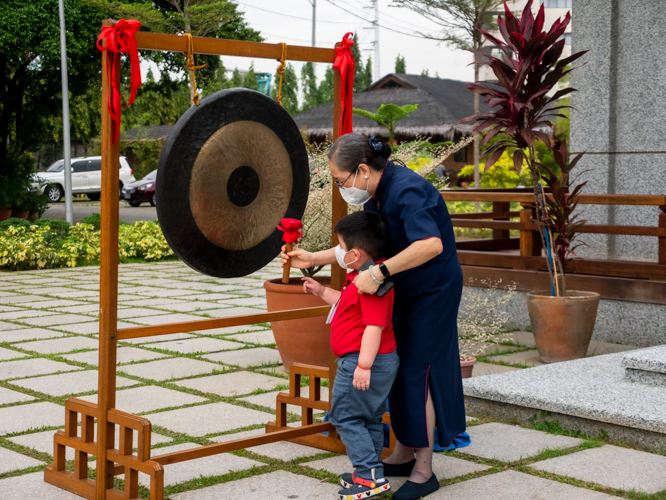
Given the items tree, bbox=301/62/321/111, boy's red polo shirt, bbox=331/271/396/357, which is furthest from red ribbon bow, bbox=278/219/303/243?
tree, bbox=301/62/321/111

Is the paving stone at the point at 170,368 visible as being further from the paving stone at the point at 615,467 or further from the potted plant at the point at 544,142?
the paving stone at the point at 615,467

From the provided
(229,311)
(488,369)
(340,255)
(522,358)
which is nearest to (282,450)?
(340,255)

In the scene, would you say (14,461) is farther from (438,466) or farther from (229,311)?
(229,311)

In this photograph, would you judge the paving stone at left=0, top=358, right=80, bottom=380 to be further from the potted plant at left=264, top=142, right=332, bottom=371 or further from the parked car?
the parked car

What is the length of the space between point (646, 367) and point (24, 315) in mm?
6057

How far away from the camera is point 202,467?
3805mm

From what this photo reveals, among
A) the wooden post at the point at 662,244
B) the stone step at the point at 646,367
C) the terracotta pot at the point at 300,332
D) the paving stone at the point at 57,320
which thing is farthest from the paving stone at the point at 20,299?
the stone step at the point at 646,367

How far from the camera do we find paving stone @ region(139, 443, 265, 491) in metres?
3.67

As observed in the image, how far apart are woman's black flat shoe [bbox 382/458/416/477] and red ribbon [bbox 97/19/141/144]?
1914mm

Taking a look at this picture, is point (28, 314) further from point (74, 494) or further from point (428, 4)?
point (428, 4)

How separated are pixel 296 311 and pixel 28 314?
16.7ft

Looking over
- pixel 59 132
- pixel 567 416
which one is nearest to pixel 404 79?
pixel 59 132

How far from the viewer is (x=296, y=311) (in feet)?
13.4

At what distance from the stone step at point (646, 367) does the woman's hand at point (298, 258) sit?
2269 millimetres
